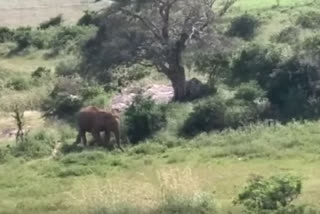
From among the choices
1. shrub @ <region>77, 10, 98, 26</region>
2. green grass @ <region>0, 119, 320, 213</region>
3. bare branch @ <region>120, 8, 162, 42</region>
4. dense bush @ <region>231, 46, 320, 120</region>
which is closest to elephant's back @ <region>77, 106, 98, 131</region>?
green grass @ <region>0, 119, 320, 213</region>

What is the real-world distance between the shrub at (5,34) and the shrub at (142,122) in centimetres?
2174

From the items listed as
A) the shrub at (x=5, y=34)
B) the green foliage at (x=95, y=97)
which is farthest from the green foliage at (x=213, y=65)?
the shrub at (x=5, y=34)

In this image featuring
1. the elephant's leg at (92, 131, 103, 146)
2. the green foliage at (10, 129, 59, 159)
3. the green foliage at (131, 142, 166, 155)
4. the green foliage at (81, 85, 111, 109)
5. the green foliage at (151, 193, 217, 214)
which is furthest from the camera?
the green foliage at (81, 85, 111, 109)

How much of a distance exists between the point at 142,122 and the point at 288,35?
476 inches

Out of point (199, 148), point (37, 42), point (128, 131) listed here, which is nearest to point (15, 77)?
point (37, 42)

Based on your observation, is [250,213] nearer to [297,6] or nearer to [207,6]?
[207,6]

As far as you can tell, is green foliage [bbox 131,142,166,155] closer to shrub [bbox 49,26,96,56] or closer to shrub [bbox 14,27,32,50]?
shrub [bbox 49,26,96,56]

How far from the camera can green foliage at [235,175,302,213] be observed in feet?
52.9

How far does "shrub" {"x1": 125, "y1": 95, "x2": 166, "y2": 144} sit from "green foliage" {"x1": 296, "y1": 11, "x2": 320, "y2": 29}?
1371cm

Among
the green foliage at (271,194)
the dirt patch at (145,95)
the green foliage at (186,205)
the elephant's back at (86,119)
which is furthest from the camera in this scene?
the dirt patch at (145,95)

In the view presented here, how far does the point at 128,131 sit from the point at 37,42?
19.1 meters

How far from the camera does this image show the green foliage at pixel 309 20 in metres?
40.6

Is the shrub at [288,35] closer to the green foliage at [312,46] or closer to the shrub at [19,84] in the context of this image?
the green foliage at [312,46]

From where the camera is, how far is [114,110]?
3061 cm
